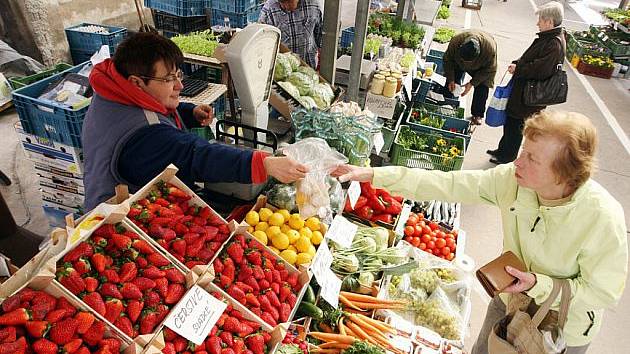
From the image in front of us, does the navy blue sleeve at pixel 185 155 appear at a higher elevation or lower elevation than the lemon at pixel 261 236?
higher

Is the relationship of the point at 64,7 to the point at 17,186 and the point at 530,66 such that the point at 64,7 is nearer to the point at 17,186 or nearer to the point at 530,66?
the point at 17,186

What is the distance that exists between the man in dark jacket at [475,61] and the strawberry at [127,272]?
5029mm

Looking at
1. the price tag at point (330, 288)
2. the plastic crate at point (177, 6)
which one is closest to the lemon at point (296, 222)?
the price tag at point (330, 288)

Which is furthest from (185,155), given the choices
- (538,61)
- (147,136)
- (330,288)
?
(538,61)

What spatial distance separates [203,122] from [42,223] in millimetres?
2464

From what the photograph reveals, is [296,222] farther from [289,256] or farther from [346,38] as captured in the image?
[346,38]

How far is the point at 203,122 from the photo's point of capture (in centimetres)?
240

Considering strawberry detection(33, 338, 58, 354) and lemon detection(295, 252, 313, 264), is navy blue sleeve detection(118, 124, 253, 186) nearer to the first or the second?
lemon detection(295, 252, 313, 264)

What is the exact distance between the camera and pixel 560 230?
176 cm

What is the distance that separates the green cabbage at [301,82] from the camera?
2.93m

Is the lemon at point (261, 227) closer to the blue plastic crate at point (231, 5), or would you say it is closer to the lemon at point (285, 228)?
the lemon at point (285, 228)

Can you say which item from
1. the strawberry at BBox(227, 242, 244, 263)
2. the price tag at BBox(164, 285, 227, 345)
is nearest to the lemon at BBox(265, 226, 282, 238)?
the strawberry at BBox(227, 242, 244, 263)

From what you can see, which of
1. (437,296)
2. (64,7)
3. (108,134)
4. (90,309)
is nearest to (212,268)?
(90,309)

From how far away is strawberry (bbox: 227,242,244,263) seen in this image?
1747 millimetres
